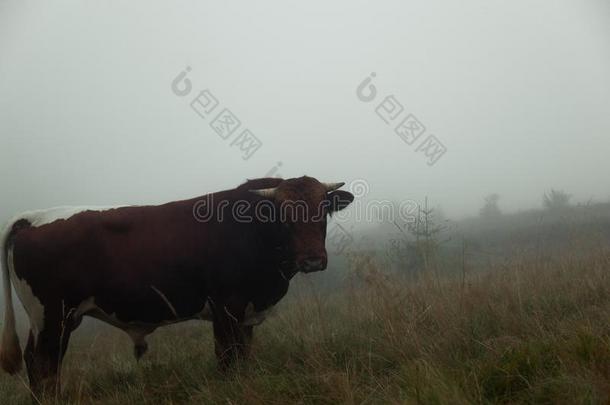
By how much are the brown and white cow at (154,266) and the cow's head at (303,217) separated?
1 cm

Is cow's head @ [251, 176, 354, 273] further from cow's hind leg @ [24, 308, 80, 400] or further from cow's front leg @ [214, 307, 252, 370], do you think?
cow's hind leg @ [24, 308, 80, 400]

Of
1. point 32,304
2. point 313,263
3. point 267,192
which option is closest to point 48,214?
point 32,304

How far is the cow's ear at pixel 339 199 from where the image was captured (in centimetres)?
565

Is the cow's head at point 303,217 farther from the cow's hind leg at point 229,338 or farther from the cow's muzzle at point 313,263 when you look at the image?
the cow's hind leg at point 229,338

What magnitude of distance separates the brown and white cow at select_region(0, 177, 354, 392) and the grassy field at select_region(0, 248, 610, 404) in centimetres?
47

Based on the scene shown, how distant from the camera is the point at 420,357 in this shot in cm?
347

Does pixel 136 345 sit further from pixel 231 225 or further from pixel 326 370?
pixel 326 370

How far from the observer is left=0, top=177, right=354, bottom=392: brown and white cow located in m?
4.61

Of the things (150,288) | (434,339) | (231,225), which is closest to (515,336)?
(434,339)

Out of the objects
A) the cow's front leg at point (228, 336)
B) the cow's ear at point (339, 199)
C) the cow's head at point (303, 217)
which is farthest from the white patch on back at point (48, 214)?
the cow's ear at point (339, 199)

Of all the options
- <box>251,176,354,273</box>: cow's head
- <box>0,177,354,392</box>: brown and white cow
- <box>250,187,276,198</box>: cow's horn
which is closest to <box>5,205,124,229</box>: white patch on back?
<box>0,177,354,392</box>: brown and white cow

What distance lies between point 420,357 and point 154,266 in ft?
9.53

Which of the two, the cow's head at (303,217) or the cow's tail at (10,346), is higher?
the cow's tail at (10,346)

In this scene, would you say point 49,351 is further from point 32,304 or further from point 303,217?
point 303,217
